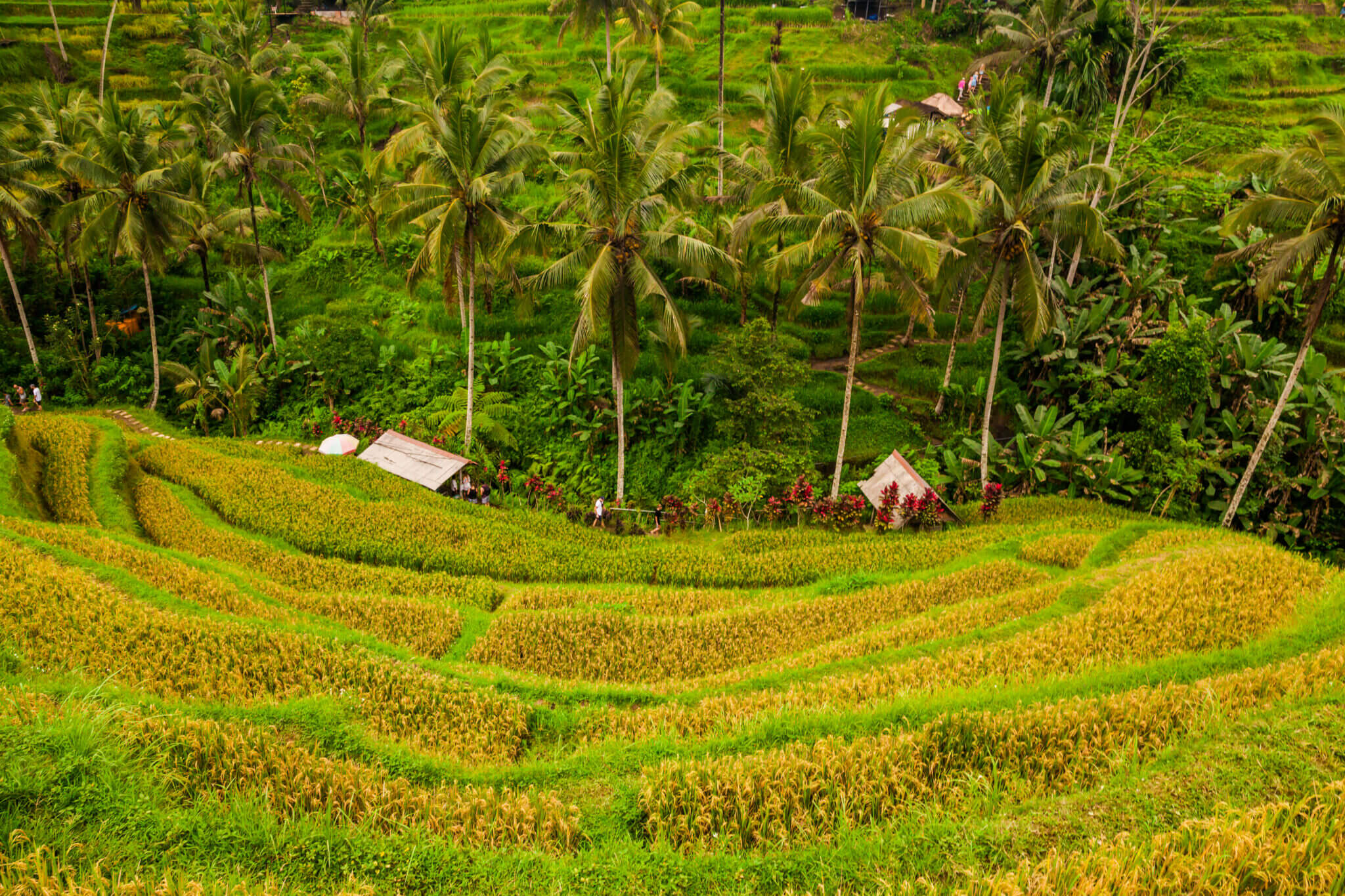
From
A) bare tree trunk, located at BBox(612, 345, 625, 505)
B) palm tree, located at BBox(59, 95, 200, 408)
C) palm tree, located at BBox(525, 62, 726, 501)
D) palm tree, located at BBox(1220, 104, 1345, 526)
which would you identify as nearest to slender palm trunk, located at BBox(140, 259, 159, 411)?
palm tree, located at BBox(59, 95, 200, 408)

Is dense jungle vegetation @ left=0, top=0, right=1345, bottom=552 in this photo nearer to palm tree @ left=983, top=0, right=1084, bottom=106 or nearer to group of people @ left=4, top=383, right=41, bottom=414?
palm tree @ left=983, top=0, right=1084, bottom=106

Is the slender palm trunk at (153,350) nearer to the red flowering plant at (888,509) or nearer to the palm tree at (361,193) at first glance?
the palm tree at (361,193)

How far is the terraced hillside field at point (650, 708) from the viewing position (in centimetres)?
577

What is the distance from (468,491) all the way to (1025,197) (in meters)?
14.7

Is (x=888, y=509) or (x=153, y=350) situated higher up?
(x=153, y=350)

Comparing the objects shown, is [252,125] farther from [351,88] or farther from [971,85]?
[971,85]

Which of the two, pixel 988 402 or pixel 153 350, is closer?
pixel 988 402

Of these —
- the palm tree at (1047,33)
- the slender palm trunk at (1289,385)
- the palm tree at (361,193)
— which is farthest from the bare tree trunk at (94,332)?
the slender palm trunk at (1289,385)

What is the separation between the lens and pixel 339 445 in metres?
19.7

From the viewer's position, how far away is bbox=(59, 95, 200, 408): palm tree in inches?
778

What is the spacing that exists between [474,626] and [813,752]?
22.7 ft

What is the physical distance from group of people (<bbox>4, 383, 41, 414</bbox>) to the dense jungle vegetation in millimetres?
708

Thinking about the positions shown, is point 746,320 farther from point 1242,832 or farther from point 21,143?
point 21,143

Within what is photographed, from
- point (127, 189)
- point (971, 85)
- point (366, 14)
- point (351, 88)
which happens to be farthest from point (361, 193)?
point (971, 85)
